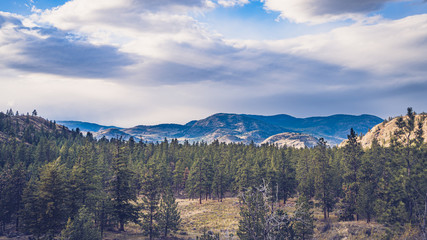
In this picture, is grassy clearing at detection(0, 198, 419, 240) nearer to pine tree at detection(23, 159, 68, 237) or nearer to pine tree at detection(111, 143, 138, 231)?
pine tree at detection(111, 143, 138, 231)

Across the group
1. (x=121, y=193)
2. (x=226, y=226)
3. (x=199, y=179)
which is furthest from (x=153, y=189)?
(x=199, y=179)

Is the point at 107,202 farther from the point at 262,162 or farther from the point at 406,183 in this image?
the point at 262,162

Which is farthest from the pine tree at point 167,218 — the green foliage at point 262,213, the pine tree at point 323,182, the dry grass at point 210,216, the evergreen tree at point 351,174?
the evergreen tree at point 351,174

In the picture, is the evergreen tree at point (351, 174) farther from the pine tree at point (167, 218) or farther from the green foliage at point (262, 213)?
the green foliage at point (262, 213)

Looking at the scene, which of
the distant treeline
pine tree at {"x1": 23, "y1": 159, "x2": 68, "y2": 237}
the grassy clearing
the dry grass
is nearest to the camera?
pine tree at {"x1": 23, "y1": 159, "x2": 68, "y2": 237}

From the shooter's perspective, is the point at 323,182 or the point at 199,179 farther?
the point at 199,179

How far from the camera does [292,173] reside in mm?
68750

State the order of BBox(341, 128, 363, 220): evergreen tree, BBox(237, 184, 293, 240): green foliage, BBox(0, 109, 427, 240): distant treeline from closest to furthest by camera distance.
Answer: BBox(237, 184, 293, 240): green foliage, BBox(0, 109, 427, 240): distant treeline, BBox(341, 128, 363, 220): evergreen tree

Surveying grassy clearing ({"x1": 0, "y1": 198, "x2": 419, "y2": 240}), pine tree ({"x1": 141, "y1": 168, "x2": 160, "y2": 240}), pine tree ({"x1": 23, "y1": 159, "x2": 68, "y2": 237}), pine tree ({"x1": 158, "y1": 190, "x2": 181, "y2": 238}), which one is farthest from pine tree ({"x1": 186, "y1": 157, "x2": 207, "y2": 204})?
pine tree ({"x1": 23, "y1": 159, "x2": 68, "y2": 237})

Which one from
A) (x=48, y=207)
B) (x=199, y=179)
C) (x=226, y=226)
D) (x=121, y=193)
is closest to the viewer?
(x=48, y=207)

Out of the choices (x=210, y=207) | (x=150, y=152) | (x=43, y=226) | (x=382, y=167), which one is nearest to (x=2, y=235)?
(x=43, y=226)

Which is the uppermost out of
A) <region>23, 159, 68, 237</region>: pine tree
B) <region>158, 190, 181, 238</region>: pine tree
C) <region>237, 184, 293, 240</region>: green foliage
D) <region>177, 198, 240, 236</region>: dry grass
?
<region>237, 184, 293, 240</region>: green foliage

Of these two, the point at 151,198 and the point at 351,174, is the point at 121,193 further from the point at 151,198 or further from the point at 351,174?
the point at 351,174

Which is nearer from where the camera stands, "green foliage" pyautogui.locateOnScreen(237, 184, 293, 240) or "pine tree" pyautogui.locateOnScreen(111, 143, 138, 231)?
"green foliage" pyautogui.locateOnScreen(237, 184, 293, 240)
